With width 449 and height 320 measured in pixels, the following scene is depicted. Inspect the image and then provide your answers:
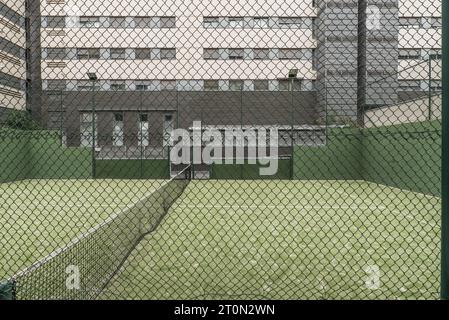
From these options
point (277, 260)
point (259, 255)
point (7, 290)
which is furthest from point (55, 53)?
point (7, 290)

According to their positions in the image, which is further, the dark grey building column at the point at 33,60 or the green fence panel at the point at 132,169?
the green fence panel at the point at 132,169

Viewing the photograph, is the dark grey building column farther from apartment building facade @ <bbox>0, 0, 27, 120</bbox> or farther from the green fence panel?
the green fence panel

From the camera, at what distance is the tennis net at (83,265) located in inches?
130

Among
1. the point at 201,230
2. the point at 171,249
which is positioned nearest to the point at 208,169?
the point at 201,230

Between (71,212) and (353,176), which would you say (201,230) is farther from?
(353,176)

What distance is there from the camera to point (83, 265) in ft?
14.1

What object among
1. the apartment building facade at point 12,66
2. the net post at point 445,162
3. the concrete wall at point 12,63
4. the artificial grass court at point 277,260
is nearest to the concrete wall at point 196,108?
the apartment building facade at point 12,66

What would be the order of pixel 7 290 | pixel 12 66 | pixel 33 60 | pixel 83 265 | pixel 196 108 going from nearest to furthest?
pixel 7 290
pixel 83 265
pixel 12 66
pixel 33 60
pixel 196 108

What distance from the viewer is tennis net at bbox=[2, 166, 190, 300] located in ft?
10.8

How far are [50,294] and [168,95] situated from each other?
23168 mm

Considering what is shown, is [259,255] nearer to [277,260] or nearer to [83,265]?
[277,260]

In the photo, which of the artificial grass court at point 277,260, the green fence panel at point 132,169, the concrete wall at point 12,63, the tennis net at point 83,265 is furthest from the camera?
the green fence panel at point 132,169

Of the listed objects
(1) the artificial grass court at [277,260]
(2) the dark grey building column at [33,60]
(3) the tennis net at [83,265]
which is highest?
(2) the dark grey building column at [33,60]

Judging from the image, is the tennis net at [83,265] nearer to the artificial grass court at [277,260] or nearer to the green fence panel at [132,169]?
the artificial grass court at [277,260]
